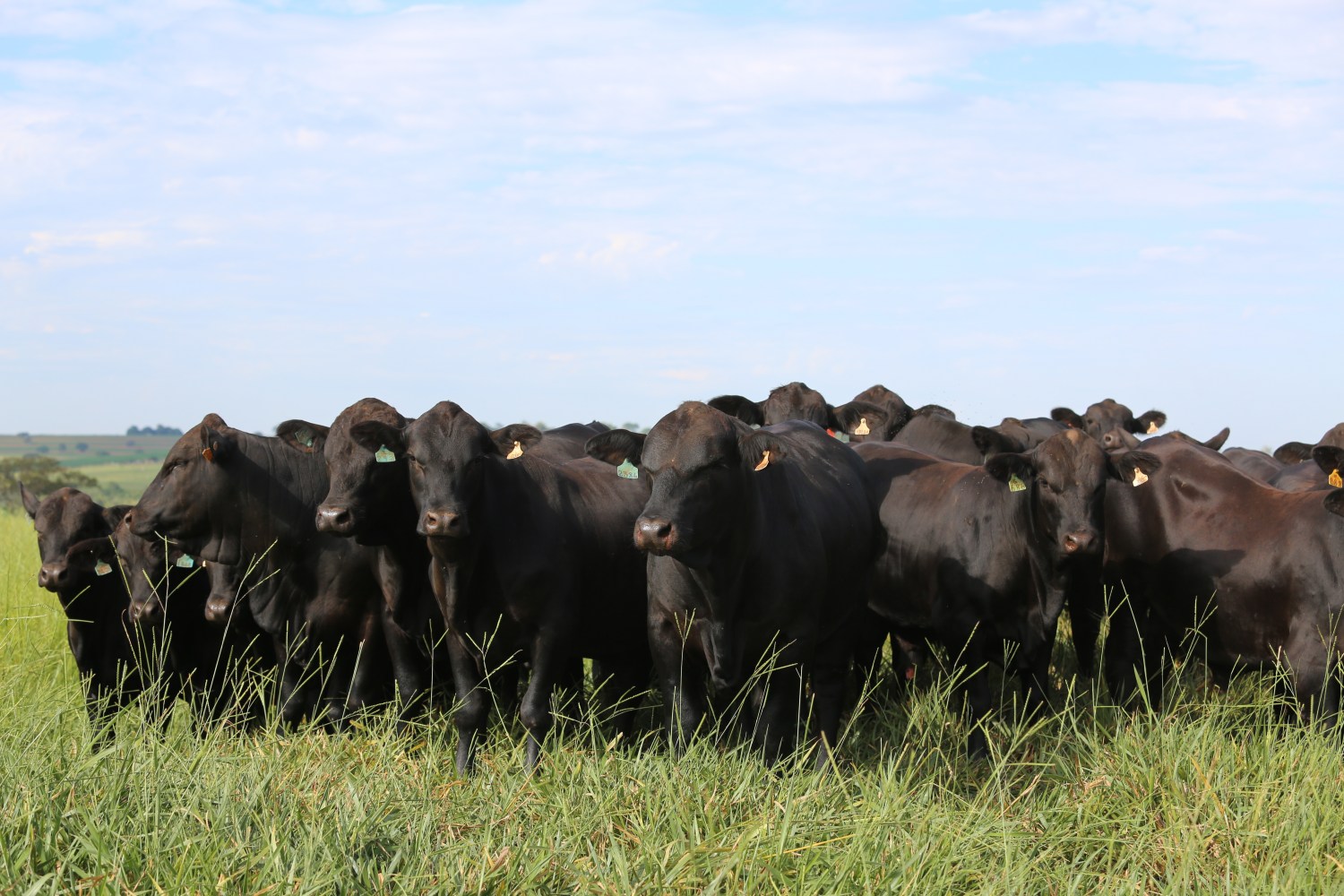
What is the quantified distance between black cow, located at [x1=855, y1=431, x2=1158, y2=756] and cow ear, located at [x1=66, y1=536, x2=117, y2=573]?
4.52m

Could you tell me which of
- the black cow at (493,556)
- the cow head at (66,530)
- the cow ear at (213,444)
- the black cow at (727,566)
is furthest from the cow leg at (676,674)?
the cow head at (66,530)

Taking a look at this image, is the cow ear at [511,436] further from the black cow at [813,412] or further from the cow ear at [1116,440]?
the cow ear at [1116,440]

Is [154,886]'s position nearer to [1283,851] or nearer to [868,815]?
[868,815]

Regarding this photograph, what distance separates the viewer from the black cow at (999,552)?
780 centimetres

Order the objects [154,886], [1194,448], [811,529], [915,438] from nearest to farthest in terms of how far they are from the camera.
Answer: [154,886]
[811,529]
[1194,448]
[915,438]

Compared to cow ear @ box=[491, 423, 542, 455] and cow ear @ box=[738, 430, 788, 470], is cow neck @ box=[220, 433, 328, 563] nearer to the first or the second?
cow ear @ box=[491, 423, 542, 455]

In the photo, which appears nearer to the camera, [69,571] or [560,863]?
[560,863]

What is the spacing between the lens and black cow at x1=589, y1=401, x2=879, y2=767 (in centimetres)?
637

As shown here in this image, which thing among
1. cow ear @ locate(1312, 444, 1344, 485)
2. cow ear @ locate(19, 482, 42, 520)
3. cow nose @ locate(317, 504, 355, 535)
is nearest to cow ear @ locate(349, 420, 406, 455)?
cow nose @ locate(317, 504, 355, 535)

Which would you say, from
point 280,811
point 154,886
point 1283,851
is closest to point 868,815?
point 1283,851

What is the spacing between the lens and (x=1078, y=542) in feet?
24.7

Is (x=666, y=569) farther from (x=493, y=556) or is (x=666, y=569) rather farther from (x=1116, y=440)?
(x=1116, y=440)

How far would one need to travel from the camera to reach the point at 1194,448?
8656 mm

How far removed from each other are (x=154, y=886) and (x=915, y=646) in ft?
19.5
